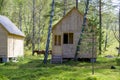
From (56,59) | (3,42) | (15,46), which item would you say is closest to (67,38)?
(56,59)

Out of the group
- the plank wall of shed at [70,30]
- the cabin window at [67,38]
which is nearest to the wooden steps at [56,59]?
the plank wall of shed at [70,30]

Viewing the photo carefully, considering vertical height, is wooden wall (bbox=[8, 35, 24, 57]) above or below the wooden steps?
above

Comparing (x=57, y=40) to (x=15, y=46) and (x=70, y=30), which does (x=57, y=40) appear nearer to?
(x=70, y=30)

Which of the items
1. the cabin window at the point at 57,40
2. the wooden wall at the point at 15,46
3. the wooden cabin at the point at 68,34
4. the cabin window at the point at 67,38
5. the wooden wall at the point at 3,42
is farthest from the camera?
the wooden wall at the point at 15,46

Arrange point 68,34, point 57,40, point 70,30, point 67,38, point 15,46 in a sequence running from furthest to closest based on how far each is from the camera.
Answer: point 15,46, point 57,40, point 67,38, point 68,34, point 70,30

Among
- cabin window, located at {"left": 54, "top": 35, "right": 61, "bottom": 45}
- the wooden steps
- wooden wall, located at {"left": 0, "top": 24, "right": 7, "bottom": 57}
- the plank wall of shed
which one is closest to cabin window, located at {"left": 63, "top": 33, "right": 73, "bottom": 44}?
the plank wall of shed

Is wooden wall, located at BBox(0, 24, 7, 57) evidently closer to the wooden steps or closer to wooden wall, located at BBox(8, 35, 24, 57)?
wooden wall, located at BBox(8, 35, 24, 57)

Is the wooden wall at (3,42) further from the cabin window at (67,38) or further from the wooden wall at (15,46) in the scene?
the cabin window at (67,38)

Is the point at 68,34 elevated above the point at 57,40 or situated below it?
above

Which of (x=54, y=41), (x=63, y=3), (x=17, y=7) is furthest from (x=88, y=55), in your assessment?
(x=17, y=7)

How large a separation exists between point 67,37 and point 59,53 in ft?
5.99

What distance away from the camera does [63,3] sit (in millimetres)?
47219

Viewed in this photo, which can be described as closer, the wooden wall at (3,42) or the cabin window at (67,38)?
the cabin window at (67,38)

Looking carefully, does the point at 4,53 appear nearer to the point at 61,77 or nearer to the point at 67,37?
the point at 67,37
